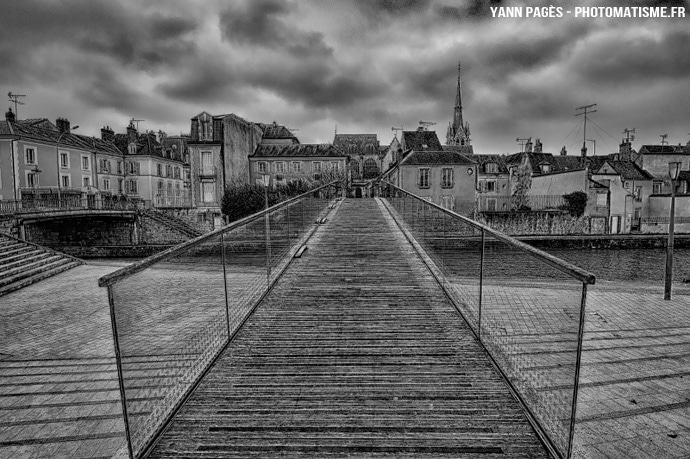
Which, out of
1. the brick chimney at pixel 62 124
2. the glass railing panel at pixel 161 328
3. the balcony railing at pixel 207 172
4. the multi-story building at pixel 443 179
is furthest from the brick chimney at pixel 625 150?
the brick chimney at pixel 62 124

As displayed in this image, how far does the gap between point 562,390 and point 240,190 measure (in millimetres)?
39464

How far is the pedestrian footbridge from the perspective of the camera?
2760 mm

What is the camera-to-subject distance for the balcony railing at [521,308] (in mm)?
2807

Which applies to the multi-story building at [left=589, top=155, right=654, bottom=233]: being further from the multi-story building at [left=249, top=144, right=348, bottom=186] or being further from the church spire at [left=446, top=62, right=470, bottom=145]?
the church spire at [left=446, top=62, right=470, bottom=145]

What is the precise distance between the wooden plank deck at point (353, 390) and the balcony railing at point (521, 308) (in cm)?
19

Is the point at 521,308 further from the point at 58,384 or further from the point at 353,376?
the point at 58,384

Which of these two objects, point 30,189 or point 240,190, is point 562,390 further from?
point 30,189

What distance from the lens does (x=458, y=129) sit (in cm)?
9406

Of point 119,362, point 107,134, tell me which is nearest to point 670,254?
point 119,362

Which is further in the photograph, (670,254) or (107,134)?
(107,134)

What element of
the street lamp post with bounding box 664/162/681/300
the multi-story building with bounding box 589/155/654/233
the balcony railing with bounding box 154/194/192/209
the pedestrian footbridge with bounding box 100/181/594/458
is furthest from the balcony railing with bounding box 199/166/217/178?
the street lamp post with bounding box 664/162/681/300

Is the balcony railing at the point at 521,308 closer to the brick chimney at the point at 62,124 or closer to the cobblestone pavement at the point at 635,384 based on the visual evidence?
the cobblestone pavement at the point at 635,384

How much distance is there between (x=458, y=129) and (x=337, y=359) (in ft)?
319

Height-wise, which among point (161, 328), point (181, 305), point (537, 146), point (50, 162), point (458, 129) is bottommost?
point (181, 305)
